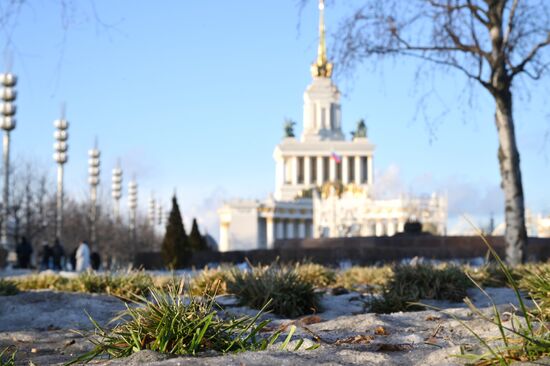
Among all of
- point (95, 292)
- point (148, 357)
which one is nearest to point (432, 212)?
point (95, 292)

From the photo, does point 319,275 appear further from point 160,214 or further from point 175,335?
point 160,214

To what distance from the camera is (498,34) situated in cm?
1602

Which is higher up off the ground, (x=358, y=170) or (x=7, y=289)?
(x=358, y=170)

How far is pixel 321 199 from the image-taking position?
303 feet

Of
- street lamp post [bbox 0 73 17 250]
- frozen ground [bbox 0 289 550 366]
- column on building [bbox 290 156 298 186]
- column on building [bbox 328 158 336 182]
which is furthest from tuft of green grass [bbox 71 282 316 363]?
column on building [bbox 328 158 336 182]

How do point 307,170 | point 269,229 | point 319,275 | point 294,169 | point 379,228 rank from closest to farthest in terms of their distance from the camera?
point 319,275 < point 379,228 < point 269,229 < point 307,170 < point 294,169

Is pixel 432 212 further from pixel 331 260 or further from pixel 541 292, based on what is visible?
pixel 541 292

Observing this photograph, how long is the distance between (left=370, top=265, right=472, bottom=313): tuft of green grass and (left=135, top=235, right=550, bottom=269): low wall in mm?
12416

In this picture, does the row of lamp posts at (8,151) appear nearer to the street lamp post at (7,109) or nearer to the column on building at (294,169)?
the street lamp post at (7,109)

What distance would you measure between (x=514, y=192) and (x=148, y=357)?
1270 cm

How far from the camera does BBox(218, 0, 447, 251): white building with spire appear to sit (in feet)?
266

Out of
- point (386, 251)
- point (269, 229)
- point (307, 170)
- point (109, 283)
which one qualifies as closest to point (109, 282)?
point (109, 283)

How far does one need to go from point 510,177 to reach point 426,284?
6897mm

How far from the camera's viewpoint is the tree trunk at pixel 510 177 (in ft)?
52.4
